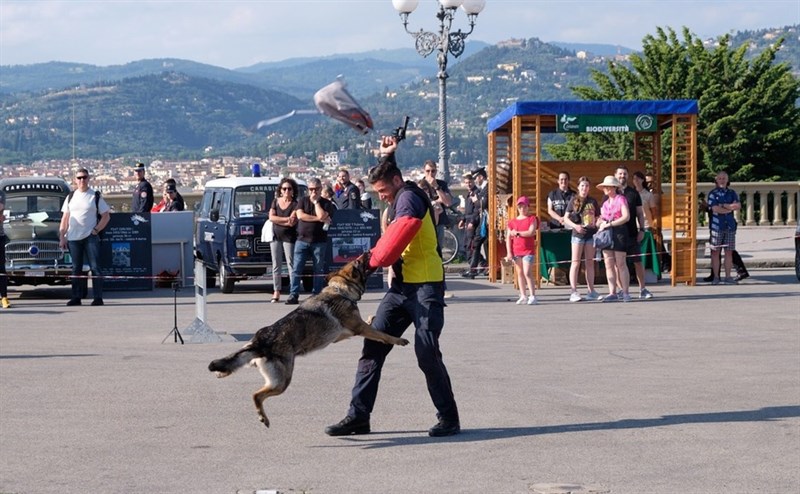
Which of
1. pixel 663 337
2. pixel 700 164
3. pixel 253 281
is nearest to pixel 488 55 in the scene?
pixel 700 164

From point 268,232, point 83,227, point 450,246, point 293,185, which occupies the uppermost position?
point 293,185

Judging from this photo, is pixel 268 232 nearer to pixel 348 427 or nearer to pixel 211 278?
pixel 211 278

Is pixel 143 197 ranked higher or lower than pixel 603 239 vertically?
higher

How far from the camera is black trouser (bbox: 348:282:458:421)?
9.47 m

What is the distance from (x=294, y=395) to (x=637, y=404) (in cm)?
278

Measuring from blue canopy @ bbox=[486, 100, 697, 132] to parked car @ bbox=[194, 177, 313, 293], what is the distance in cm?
385

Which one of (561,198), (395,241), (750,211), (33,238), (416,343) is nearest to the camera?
(395,241)

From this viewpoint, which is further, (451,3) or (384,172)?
→ (451,3)

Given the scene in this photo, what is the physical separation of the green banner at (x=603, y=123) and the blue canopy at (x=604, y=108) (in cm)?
8

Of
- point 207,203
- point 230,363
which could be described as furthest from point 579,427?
point 207,203

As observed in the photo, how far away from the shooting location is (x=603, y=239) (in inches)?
776

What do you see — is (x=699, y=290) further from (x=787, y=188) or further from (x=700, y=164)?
(x=700, y=164)

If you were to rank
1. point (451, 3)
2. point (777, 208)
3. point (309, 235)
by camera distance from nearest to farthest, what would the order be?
point (309, 235) < point (451, 3) < point (777, 208)

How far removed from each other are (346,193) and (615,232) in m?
6.97
